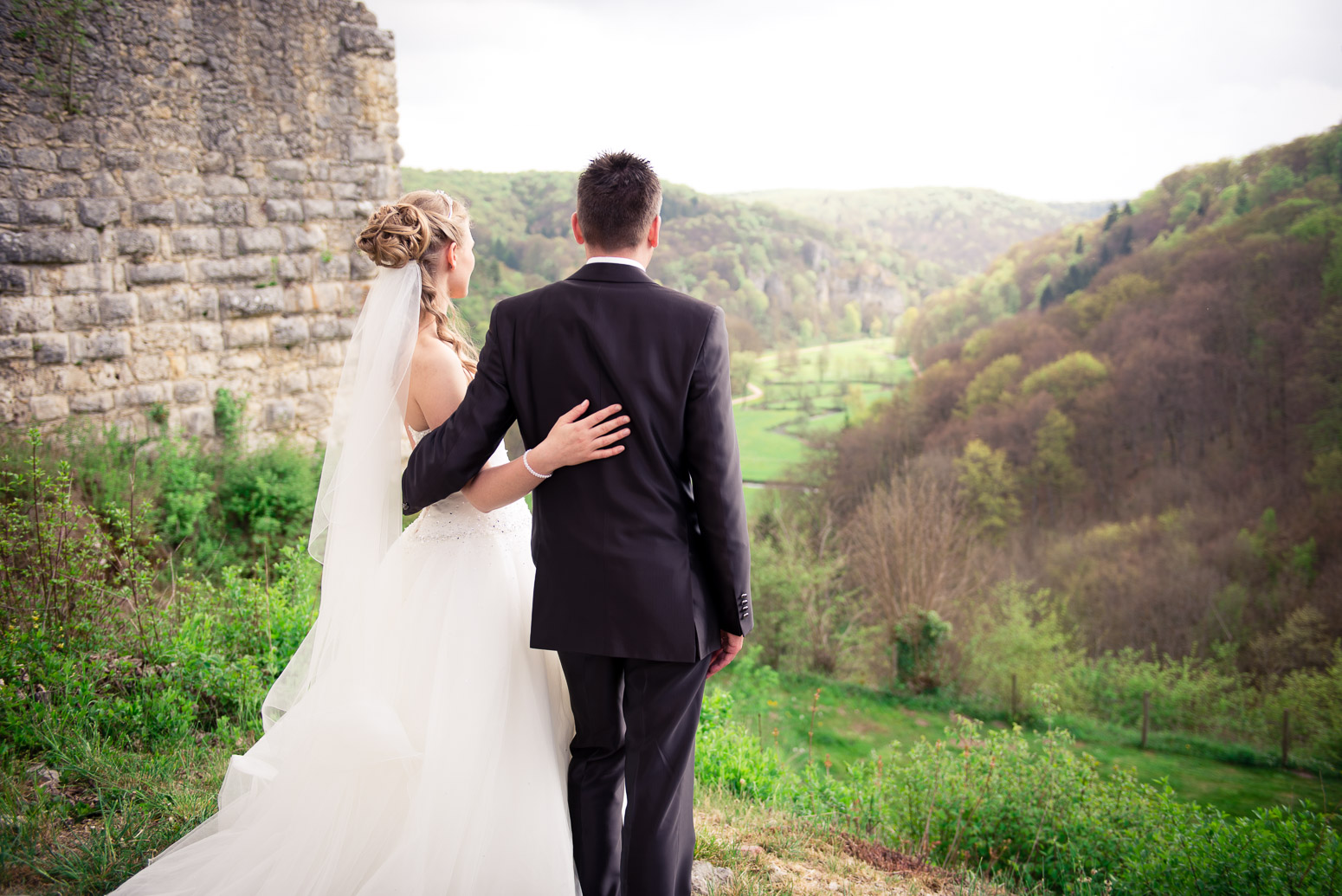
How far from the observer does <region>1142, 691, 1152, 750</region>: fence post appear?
17.6m

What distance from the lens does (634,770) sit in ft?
6.46

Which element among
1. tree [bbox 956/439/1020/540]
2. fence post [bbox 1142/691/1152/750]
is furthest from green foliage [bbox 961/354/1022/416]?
fence post [bbox 1142/691/1152/750]

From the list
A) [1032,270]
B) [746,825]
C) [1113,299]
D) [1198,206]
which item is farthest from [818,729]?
[1032,270]

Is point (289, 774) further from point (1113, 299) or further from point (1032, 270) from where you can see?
point (1032, 270)

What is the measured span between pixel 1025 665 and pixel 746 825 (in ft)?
61.1

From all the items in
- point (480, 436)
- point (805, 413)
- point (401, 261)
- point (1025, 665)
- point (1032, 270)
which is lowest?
point (1025, 665)

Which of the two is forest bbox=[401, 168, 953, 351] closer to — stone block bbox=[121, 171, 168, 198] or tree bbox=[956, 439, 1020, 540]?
stone block bbox=[121, 171, 168, 198]

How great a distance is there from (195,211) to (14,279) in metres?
1.31

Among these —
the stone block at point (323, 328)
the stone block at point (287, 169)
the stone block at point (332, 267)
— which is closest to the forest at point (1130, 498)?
the stone block at point (323, 328)

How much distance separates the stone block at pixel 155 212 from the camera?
594 cm

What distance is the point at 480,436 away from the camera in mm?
1997

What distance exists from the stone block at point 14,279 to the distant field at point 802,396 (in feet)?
83.7

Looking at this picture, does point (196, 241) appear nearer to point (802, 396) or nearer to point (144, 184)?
point (144, 184)

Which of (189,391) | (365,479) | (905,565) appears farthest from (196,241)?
(905,565)
